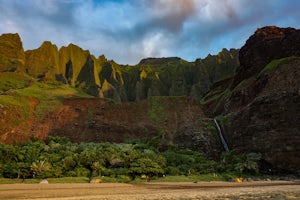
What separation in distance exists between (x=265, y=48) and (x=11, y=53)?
94424 mm

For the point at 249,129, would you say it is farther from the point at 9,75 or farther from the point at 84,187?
the point at 9,75

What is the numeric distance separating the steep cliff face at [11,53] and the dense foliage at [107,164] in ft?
261

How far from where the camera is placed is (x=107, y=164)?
37.3 m

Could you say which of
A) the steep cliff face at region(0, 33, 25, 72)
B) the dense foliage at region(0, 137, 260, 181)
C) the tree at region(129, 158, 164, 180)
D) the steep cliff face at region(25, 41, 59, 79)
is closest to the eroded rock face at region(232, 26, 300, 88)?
the dense foliage at region(0, 137, 260, 181)

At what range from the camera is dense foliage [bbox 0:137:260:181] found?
3328 centimetres

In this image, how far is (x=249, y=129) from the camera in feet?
148

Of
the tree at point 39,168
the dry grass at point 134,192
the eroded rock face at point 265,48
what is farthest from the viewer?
the eroded rock face at point 265,48

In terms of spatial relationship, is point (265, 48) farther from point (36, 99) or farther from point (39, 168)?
point (39, 168)

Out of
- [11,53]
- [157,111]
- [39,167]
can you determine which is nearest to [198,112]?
[157,111]

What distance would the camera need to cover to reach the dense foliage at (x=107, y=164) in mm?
33281

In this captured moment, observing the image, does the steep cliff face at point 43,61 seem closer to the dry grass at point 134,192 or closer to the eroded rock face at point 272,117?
the eroded rock face at point 272,117

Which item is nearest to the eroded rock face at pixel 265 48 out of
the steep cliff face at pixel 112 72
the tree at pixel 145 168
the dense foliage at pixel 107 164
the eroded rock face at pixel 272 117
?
the eroded rock face at pixel 272 117

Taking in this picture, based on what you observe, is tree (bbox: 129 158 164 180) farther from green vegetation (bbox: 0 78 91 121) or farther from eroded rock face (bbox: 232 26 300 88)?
eroded rock face (bbox: 232 26 300 88)

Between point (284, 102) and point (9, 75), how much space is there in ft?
274
